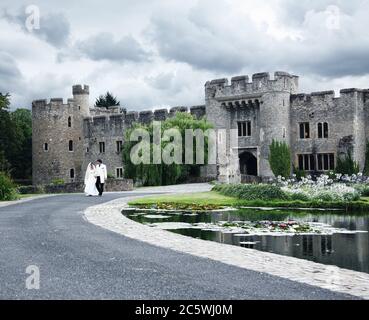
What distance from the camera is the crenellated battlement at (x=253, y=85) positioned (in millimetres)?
44375

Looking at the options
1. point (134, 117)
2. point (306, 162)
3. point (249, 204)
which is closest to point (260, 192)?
point (249, 204)

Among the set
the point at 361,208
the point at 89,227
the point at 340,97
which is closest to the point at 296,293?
the point at 89,227

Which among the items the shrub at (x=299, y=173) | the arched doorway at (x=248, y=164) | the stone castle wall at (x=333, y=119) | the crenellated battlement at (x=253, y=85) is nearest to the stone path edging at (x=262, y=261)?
the shrub at (x=299, y=173)

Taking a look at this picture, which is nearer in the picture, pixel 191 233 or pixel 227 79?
pixel 191 233

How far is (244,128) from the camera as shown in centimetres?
4706

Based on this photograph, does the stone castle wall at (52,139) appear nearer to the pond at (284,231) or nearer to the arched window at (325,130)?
the arched window at (325,130)

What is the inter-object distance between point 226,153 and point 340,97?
383 inches

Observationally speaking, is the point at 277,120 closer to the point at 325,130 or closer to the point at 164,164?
the point at 325,130

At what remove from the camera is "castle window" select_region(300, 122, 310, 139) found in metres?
44.9

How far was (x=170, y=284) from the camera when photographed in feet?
23.6

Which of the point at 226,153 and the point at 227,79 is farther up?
the point at 227,79

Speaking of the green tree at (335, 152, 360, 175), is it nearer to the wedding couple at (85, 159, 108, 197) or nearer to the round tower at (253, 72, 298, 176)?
the round tower at (253, 72, 298, 176)
